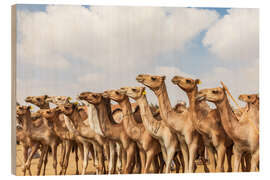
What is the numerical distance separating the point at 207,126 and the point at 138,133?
1834 mm

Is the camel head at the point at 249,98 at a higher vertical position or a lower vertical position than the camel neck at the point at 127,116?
higher

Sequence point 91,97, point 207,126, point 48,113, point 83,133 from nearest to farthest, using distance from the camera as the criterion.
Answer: point 207,126 < point 91,97 < point 48,113 < point 83,133

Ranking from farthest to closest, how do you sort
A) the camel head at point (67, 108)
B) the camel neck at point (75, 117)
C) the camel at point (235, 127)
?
1. the camel neck at point (75, 117)
2. the camel head at point (67, 108)
3. the camel at point (235, 127)

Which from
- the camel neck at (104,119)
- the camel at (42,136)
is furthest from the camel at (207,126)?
the camel at (42,136)

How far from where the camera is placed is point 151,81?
41.4 feet

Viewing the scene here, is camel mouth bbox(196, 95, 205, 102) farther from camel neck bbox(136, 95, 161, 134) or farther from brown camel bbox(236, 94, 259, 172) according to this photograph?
camel neck bbox(136, 95, 161, 134)

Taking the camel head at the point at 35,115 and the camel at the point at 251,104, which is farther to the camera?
the camel head at the point at 35,115

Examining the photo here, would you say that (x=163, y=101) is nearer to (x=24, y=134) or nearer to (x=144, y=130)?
(x=144, y=130)

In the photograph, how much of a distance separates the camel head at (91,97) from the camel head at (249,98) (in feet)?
12.4

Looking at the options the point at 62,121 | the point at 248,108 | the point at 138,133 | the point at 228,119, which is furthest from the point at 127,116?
the point at 248,108

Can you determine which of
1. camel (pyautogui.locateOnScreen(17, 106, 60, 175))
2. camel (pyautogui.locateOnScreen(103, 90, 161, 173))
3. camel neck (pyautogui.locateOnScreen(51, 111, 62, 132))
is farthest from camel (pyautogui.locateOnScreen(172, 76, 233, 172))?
camel (pyautogui.locateOnScreen(17, 106, 60, 175))

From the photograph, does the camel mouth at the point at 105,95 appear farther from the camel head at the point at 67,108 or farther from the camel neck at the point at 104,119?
the camel head at the point at 67,108

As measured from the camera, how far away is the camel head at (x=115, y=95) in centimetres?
1272

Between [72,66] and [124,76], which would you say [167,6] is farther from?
[72,66]
